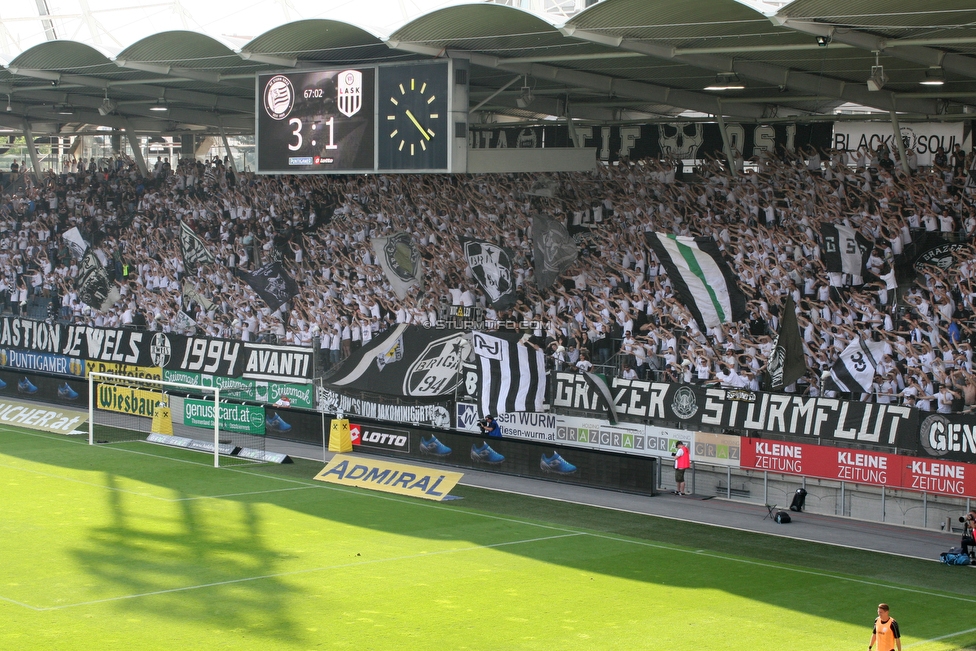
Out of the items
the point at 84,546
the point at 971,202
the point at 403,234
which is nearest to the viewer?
the point at 84,546

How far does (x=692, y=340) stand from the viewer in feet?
85.8

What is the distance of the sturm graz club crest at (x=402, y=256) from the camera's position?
3369cm

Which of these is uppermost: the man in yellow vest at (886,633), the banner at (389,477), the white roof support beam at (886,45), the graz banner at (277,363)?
the white roof support beam at (886,45)

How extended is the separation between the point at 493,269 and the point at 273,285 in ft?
26.4

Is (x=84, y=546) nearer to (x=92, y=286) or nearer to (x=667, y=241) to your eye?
(x=667, y=241)

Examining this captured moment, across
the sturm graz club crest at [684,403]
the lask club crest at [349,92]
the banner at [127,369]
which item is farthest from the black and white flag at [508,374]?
the banner at [127,369]

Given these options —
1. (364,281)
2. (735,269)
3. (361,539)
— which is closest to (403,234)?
(364,281)

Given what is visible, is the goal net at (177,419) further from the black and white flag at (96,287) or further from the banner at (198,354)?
the black and white flag at (96,287)

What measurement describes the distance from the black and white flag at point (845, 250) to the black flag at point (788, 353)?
10.4 feet

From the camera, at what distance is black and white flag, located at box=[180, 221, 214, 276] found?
3950cm

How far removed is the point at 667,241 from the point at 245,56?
10574 millimetres

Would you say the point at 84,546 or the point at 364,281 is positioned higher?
the point at 364,281

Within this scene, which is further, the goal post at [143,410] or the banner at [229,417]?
the goal post at [143,410]

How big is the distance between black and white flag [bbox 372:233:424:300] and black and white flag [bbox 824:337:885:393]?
13.2 meters
